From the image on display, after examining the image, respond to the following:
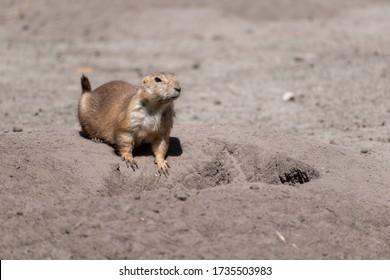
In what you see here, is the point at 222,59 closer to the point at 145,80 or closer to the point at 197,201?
the point at 145,80

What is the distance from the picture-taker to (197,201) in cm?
452

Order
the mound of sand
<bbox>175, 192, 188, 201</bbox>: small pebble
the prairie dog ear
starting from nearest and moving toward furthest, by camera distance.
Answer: the mound of sand < <bbox>175, 192, 188, 201</bbox>: small pebble < the prairie dog ear

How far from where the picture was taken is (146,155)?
18.9 ft

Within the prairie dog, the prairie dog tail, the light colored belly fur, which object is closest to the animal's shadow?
the prairie dog

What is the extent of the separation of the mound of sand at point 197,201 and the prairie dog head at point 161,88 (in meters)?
0.55

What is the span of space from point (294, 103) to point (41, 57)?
485cm

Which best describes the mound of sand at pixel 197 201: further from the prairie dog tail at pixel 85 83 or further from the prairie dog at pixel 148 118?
the prairie dog tail at pixel 85 83

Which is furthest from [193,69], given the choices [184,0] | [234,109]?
[184,0]

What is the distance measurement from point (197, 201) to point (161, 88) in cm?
122

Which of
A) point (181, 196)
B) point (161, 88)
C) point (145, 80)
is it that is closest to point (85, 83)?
point (145, 80)

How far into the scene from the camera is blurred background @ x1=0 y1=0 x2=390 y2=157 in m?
8.30

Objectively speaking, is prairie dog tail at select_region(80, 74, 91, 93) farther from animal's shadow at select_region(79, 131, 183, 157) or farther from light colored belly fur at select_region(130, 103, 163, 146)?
light colored belly fur at select_region(130, 103, 163, 146)

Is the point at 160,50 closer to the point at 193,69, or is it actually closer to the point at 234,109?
the point at 193,69

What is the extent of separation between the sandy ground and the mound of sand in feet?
0.04
